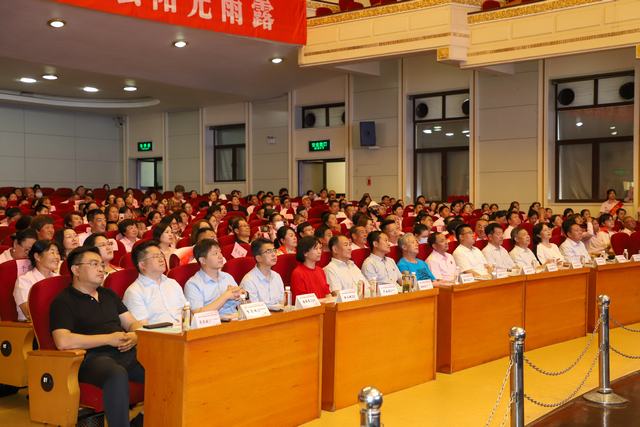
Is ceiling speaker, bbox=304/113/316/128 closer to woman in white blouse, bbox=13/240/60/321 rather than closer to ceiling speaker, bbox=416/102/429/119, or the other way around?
ceiling speaker, bbox=416/102/429/119

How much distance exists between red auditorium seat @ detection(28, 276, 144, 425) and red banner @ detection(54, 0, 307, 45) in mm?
5451

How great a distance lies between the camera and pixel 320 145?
13180 mm

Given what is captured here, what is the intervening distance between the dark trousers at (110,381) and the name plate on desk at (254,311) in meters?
0.57

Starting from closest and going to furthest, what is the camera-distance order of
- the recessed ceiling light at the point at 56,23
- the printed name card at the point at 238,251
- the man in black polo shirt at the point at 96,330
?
the man in black polo shirt at the point at 96,330 → the printed name card at the point at 238,251 → the recessed ceiling light at the point at 56,23

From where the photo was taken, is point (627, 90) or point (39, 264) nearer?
point (39, 264)

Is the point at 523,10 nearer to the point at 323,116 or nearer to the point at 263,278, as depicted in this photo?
the point at 323,116

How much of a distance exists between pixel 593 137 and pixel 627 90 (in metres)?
0.90

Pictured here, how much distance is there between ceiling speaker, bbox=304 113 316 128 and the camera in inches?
531

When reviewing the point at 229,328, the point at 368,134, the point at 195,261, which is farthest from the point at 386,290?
the point at 368,134

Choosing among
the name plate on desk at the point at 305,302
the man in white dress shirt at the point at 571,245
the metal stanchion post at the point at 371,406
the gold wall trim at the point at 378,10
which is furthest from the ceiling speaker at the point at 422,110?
the metal stanchion post at the point at 371,406

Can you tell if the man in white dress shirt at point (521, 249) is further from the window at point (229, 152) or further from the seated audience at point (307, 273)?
the window at point (229, 152)

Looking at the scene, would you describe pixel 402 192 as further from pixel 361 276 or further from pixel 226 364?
pixel 226 364

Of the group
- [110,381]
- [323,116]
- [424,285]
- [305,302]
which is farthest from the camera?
[323,116]

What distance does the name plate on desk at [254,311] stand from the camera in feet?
9.57
